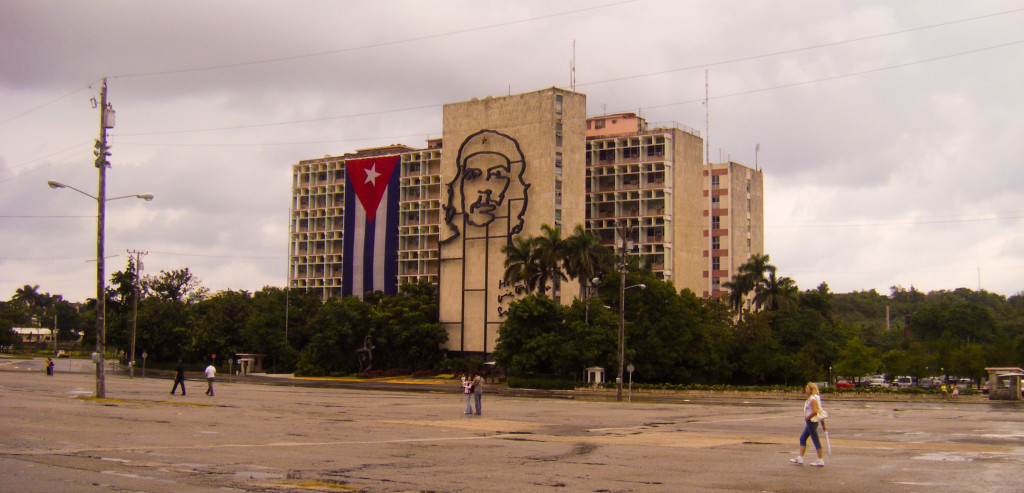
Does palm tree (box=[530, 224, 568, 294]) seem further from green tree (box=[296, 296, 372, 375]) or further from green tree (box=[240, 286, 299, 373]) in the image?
green tree (box=[240, 286, 299, 373])

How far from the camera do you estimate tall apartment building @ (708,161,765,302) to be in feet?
390

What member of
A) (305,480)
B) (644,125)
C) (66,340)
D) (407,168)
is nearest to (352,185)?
(407,168)

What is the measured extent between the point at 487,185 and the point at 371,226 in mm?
23178

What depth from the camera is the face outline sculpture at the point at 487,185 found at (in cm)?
9556

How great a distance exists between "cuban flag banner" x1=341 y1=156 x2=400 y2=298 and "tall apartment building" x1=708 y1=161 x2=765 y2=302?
42749 millimetres

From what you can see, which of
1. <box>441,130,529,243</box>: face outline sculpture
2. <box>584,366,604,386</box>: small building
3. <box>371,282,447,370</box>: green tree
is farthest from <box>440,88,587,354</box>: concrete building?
<box>584,366,604,386</box>: small building

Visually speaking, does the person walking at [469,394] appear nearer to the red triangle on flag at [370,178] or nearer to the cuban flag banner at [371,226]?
the cuban flag banner at [371,226]

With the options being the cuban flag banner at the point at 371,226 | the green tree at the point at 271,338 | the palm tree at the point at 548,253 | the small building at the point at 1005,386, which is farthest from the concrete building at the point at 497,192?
the small building at the point at 1005,386

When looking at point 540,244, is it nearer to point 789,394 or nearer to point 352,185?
point 789,394

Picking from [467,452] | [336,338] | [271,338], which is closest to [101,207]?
[467,452]

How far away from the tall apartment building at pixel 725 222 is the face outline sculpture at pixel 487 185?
3559cm

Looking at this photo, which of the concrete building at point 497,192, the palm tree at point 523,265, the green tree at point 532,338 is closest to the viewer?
the green tree at point 532,338

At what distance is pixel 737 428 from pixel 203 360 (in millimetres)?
89859

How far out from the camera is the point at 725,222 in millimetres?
119125
